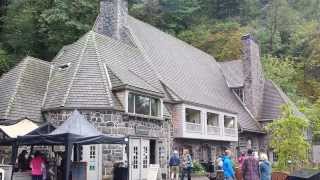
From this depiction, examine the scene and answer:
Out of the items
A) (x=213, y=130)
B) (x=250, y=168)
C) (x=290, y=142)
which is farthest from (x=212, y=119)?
(x=250, y=168)

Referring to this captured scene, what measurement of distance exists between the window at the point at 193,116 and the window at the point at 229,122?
3.50 meters

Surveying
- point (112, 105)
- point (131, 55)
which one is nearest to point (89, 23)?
point (131, 55)

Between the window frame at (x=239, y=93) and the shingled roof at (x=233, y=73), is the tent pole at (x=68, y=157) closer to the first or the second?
the window frame at (x=239, y=93)

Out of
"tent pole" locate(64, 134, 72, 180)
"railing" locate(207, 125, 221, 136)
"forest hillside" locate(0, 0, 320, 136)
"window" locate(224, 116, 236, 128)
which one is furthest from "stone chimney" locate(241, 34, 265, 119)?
"tent pole" locate(64, 134, 72, 180)

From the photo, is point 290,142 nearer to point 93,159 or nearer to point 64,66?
point 93,159

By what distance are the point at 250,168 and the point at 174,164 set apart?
25.2 ft

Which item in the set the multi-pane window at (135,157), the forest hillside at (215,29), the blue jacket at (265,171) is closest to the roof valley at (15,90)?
the multi-pane window at (135,157)

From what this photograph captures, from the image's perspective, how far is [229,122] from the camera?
31656 mm

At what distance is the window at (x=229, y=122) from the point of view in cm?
3109

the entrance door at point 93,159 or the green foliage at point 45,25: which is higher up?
the green foliage at point 45,25

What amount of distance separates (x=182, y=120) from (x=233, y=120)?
283 inches

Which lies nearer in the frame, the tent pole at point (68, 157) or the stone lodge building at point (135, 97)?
the tent pole at point (68, 157)

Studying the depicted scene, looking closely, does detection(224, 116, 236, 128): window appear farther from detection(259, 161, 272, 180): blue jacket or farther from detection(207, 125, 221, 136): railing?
detection(259, 161, 272, 180): blue jacket

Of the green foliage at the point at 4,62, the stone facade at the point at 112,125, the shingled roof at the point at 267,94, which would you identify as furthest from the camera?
the shingled roof at the point at 267,94
